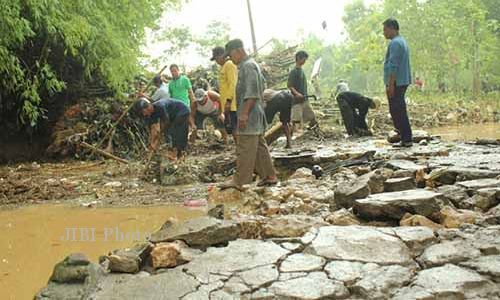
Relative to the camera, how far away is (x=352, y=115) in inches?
361

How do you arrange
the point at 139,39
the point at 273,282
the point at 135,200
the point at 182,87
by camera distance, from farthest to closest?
1. the point at 139,39
2. the point at 182,87
3. the point at 135,200
4. the point at 273,282

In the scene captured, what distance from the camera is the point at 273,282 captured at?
2.35 metres

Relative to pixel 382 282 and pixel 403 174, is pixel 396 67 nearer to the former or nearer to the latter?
pixel 403 174

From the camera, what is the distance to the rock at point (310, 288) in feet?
7.18

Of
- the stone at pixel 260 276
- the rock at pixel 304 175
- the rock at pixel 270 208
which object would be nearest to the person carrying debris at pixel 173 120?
the rock at pixel 304 175

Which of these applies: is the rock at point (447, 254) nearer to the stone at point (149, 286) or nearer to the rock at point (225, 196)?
the stone at point (149, 286)

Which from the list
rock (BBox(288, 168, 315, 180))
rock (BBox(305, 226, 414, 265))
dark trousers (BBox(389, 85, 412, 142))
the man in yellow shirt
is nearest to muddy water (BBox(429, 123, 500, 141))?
dark trousers (BBox(389, 85, 412, 142))

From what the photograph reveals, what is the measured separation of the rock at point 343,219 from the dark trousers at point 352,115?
575cm

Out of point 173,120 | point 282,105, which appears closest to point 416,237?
point 282,105

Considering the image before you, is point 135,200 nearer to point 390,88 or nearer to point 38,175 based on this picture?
point 38,175

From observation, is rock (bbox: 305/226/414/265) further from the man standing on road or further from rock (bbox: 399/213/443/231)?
the man standing on road

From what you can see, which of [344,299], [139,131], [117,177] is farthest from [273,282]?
[139,131]

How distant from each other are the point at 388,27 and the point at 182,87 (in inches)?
150

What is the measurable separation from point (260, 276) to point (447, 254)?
39.1 inches
